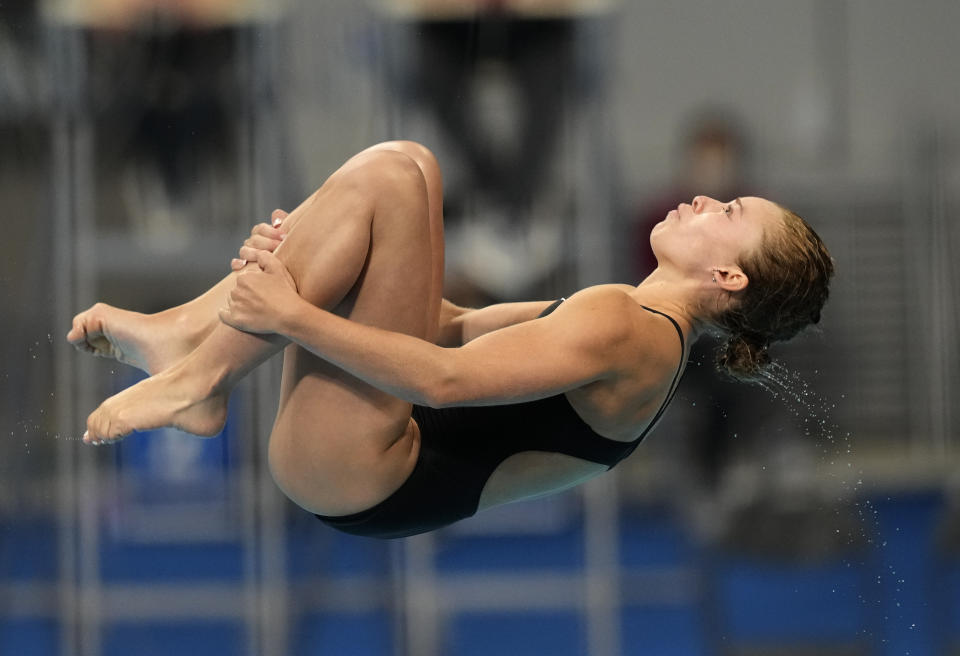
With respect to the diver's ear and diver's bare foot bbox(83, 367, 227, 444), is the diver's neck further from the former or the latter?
diver's bare foot bbox(83, 367, 227, 444)

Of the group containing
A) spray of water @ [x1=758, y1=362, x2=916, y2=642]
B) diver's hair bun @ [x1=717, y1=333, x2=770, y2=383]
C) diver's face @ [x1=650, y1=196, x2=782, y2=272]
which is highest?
diver's face @ [x1=650, y1=196, x2=782, y2=272]

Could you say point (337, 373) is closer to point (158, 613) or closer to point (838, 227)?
point (158, 613)

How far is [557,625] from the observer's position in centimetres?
312

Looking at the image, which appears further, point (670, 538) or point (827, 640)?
point (670, 538)

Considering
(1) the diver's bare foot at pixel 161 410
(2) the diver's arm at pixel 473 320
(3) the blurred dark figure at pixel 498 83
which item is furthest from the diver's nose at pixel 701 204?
(3) the blurred dark figure at pixel 498 83

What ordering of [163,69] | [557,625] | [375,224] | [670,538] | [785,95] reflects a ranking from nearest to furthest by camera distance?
[375,224], [163,69], [557,625], [670,538], [785,95]

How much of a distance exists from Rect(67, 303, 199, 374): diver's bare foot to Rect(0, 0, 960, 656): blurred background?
113 centimetres

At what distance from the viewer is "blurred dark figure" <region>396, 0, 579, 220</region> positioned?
2846 millimetres

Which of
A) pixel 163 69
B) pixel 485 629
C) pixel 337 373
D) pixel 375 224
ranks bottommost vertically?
pixel 485 629

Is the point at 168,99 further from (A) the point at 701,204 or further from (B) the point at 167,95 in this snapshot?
(A) the point at 701,204

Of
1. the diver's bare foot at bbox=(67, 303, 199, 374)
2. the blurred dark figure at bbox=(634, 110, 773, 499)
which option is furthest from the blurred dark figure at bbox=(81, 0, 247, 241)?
the diver's bare foot at bbox=(67, 303, 199, 374)

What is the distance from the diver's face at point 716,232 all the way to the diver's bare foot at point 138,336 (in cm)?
67

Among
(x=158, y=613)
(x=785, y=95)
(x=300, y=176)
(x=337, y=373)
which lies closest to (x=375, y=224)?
(x=337, y=373)

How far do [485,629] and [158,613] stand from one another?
93cm
